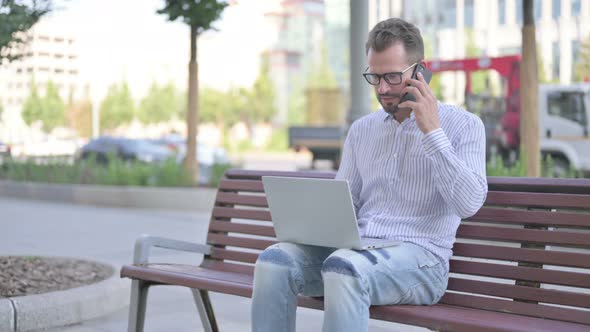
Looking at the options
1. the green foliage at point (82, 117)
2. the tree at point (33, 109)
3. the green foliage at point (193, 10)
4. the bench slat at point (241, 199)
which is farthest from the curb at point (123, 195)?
the green foliage at point (82, 117)

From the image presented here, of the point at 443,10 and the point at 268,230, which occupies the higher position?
the point at 443,10

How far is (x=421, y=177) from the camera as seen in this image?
340cm

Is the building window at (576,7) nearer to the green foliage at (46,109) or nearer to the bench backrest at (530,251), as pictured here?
the green foliage at (46,109)

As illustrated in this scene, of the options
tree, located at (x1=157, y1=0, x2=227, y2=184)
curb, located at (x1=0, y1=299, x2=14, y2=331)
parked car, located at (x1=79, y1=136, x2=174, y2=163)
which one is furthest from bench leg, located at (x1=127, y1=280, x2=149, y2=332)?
parked car, located at (x1=79, y1=136, x2=174, y2=163)

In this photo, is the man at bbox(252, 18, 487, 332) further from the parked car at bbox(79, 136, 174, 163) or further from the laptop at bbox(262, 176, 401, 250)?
the parked car at bbox(79, 136, 174, 163)

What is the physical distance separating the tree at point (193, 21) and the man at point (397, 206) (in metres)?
9.89

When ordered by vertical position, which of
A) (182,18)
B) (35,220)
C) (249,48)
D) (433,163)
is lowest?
(35,220)

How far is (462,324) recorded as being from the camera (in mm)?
2980

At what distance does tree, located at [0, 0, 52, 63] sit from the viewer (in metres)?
5.94

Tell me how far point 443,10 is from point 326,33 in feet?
75.4

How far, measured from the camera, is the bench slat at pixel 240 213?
14.4 feet

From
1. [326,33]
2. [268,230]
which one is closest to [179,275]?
[268,230]

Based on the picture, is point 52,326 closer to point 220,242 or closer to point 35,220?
point 220,242

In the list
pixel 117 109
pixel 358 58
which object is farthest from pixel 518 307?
pixel 117 109
